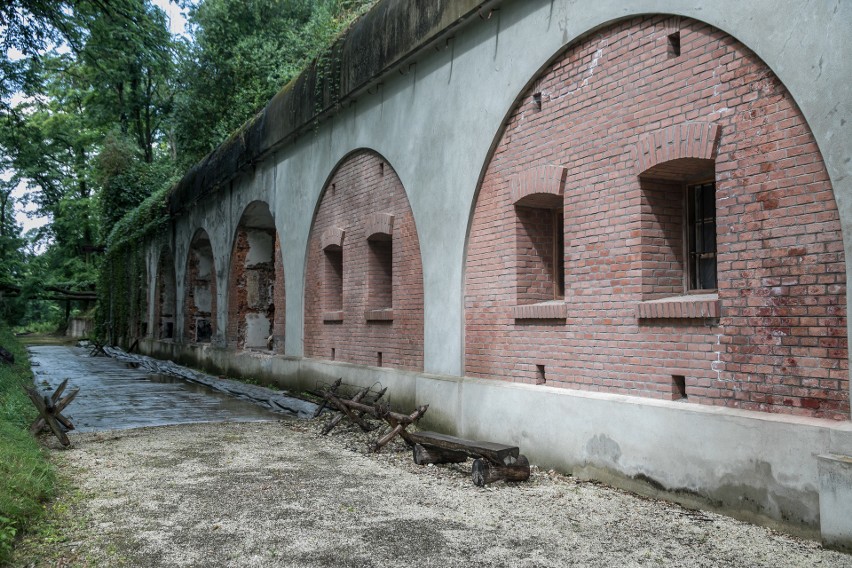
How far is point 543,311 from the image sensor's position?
701 cm

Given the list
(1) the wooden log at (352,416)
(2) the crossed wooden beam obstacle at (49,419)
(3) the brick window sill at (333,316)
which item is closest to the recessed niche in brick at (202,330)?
(3) the brick window sill at (333,316)

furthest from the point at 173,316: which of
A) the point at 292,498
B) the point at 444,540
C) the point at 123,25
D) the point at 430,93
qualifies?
the point at 444,540

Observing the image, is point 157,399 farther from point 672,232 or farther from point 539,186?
point 672,232

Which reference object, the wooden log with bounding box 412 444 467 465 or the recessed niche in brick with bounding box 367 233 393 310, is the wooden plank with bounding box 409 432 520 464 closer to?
the wooden log with bounding box 412 444 467 465

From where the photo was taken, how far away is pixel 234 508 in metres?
5.49

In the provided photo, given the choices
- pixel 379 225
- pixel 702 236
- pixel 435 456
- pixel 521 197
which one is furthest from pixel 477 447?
pixel 379 225

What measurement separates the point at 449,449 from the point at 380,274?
14.7 feet

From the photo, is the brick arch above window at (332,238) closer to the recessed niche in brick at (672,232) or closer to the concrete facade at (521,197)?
the concrete facade at (521,197)

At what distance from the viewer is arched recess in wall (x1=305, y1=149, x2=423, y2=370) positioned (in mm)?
9602

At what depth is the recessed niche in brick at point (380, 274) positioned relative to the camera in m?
10.7

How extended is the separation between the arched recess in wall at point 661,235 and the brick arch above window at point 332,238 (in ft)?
12.8

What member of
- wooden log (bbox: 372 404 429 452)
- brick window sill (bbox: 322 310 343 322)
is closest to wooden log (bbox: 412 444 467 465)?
wooden log (bbox: 372 404 429 452)

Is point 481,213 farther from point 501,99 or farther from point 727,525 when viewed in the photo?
point 727,525

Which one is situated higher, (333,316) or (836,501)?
(333,316)
